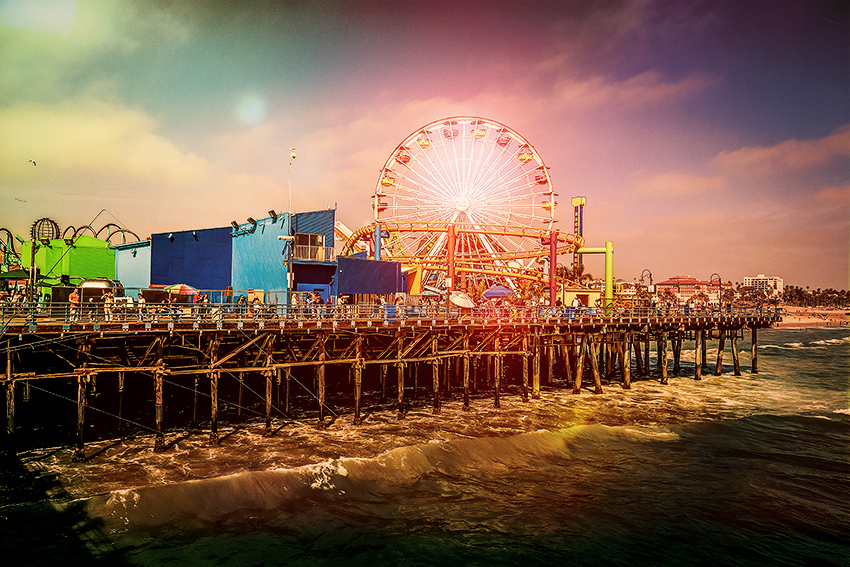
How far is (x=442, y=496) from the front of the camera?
1995 cm

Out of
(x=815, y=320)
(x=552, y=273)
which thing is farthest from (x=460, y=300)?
(x=815, y=320)

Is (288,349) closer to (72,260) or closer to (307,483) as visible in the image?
(307,483)

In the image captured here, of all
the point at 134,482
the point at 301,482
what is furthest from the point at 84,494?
the point at 301,482

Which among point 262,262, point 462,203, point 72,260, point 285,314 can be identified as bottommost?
point 285,314

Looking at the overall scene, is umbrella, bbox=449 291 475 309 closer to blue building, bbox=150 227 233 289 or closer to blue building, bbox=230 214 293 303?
blue building, bbox=230 214 293 303

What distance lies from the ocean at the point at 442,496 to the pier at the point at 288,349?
2.54 m

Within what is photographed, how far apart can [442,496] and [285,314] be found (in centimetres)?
1246

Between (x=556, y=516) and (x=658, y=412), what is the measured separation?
59.0 ft

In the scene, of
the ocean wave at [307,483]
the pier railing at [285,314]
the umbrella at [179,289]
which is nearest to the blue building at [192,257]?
the pier railing at [285,314]

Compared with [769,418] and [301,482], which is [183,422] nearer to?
[301,482]

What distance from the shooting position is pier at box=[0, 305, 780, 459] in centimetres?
2253

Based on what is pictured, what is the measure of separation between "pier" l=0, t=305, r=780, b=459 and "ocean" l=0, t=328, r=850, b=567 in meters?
2.54

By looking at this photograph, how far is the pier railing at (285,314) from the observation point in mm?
22250

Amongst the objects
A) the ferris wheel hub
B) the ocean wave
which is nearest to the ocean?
the ocean wave
